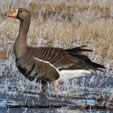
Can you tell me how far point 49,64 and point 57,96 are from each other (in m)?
0.66

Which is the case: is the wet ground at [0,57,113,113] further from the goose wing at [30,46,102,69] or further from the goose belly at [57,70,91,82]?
the goose wing at [30,46,102,69]

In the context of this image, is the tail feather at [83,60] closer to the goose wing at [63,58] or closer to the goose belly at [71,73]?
the goose wing at [63,58]

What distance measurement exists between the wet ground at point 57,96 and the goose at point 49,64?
29 centimetres

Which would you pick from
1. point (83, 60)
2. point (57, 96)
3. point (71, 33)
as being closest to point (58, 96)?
point (57, 96)

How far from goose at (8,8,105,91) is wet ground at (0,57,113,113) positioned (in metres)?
0.29

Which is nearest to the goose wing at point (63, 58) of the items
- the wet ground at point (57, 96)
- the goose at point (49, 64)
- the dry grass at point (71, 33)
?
the goose at point (49, 64)

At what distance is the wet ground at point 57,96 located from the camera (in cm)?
684

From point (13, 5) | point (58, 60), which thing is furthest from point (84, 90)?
point (13, 5)

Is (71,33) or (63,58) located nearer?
(63,58)

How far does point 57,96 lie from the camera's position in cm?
777

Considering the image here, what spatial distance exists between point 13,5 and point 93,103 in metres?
11.9

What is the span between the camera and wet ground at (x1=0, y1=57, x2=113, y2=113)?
22.5 feet

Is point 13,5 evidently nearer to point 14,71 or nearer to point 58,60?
point 14,71

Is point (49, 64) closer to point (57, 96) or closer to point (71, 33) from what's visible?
point (57, 96)
